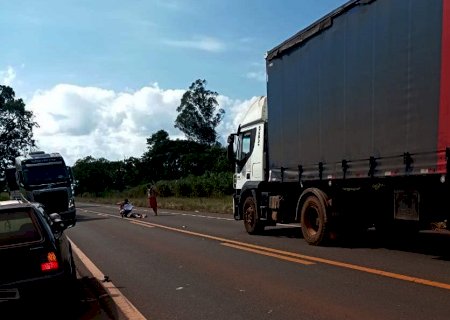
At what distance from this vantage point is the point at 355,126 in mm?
10633

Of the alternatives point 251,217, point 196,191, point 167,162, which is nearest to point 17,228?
point 251,217

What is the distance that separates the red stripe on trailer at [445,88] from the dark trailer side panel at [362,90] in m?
0.07

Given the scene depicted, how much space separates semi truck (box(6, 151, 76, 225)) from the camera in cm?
2497

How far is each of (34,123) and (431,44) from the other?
7362cm

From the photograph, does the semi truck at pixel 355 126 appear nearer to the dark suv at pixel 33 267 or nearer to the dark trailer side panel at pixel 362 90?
the dark trailer side panel at pixel 362 90

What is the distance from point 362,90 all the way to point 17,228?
6507mm

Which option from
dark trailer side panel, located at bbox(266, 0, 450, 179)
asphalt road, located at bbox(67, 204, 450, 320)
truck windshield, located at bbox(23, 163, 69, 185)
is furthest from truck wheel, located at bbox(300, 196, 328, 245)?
truck windshield, located at bbox(23, 163, 69, 185)

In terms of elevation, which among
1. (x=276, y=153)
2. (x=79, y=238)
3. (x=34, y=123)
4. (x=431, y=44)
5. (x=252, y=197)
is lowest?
(x=79, y=238)

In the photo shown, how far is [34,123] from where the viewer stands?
7625 cm

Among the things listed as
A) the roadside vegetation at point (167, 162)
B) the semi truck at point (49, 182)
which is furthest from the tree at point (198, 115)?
the semi truck at point (49, 182)

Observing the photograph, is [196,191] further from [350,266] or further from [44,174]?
[350,266]

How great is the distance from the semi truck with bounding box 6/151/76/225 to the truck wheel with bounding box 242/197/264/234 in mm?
11978

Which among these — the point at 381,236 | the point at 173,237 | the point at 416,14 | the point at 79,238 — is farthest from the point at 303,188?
the point at 79,238

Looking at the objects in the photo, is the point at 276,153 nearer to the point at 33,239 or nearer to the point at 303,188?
the point at 303,188
